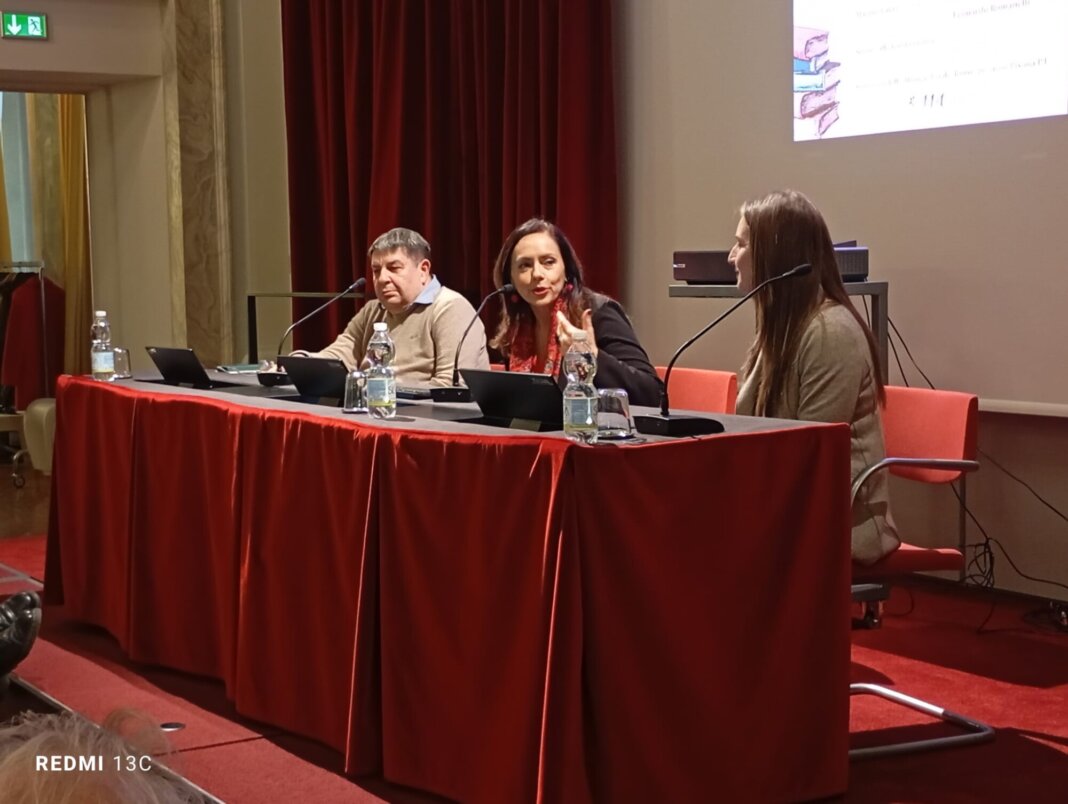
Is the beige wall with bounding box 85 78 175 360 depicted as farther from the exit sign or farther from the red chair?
the red chair

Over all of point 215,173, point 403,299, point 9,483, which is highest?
point 215,173

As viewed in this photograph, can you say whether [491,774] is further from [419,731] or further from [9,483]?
[9,483]

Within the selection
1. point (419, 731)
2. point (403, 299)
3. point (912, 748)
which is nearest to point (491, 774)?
point (419, 731)

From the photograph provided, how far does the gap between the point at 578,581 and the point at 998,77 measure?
2332 millimetres

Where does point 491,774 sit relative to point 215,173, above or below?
below

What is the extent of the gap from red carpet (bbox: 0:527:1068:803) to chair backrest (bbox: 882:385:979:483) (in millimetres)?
502

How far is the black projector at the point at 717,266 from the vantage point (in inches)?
152

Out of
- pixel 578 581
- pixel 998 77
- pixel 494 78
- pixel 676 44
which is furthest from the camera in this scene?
pixel 494 78

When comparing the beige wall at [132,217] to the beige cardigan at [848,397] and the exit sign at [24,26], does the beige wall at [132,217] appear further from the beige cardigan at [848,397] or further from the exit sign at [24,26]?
the beige cardigan at [848,397]

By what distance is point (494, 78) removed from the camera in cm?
534

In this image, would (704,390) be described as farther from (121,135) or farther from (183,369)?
(121,135)

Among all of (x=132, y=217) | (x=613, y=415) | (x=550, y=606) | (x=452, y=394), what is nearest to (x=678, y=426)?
(x=613, y=415)

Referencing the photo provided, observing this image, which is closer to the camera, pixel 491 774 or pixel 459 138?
pixel 491 774

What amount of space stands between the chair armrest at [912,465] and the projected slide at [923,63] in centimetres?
126
